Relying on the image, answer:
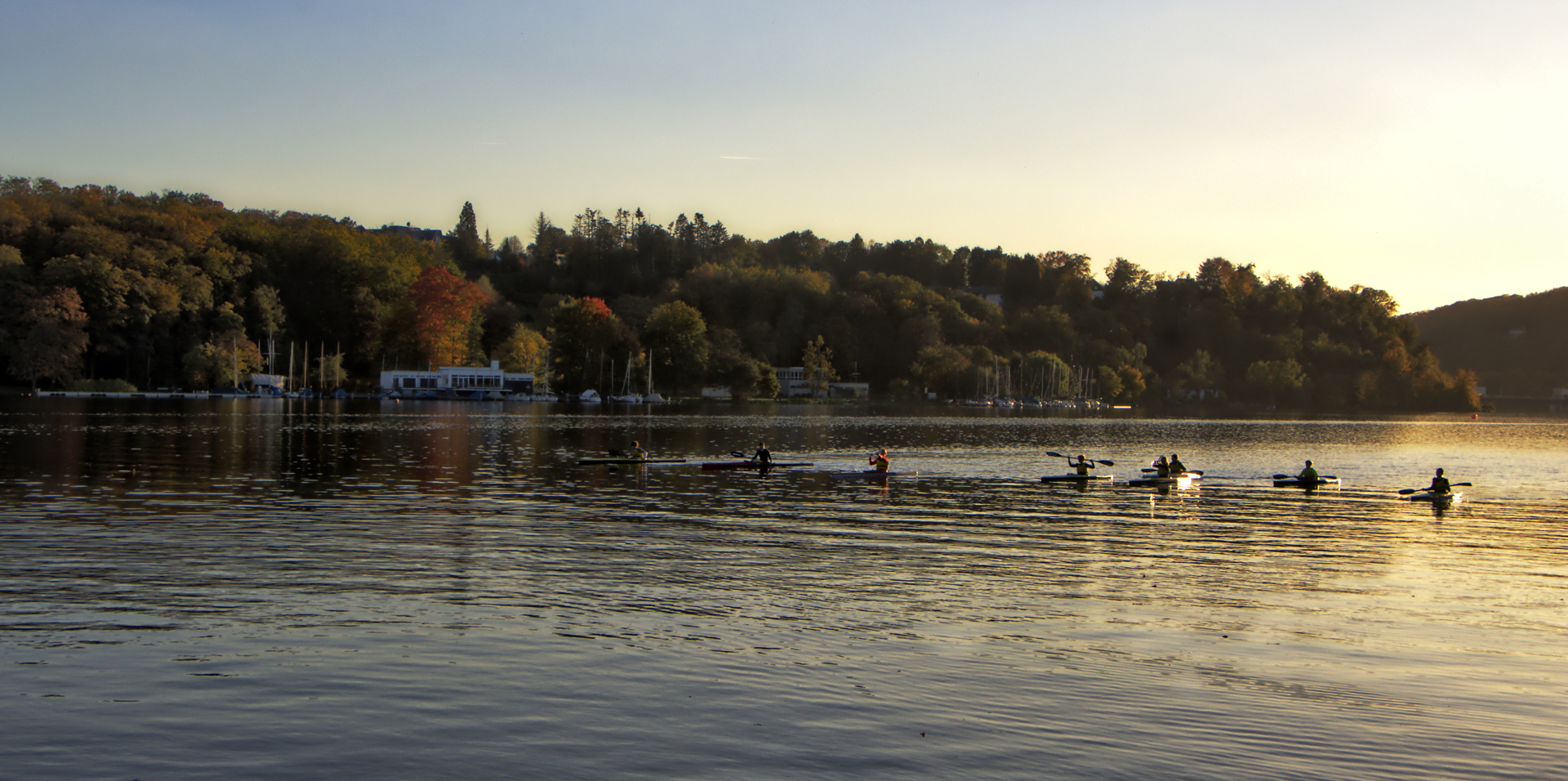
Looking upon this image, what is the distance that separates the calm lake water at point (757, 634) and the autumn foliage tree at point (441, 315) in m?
113

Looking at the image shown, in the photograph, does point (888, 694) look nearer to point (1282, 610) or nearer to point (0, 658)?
point (1282, 610)

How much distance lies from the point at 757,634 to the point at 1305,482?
3435 cm

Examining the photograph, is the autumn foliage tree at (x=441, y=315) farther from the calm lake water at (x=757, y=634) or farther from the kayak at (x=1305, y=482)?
the kayak at (x=1305, y=482)

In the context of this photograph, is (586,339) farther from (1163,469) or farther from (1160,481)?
(1160,481)

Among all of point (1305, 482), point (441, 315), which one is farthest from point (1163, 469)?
point (441, 315)

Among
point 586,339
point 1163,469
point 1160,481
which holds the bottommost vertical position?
point 1160,481

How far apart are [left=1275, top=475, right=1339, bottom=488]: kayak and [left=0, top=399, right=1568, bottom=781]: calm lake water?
526 centimetres

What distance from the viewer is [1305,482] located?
1656 inches

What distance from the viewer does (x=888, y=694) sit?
41.1ft

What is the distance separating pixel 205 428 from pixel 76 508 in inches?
1567

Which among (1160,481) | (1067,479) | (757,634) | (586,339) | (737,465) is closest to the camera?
(757,634)

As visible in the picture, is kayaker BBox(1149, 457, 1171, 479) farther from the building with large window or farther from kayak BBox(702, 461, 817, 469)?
the building with large window

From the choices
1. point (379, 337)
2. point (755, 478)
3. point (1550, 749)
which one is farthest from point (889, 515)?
point (379, 337)

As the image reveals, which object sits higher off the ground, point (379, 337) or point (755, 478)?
point (379, 337)
